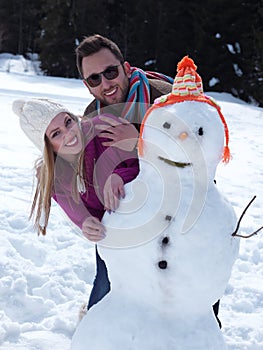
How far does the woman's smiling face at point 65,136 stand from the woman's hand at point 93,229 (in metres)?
0.27

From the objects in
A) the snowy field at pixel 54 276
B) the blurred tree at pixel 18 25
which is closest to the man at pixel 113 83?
the snowy field at pixel 54 276

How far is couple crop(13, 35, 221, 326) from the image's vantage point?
1.75 m

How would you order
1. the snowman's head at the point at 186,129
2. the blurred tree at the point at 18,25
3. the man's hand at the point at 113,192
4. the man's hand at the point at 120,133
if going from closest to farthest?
the snowman's head at the point at 186,129, the man's hand at the point at 113,192, the man's hand at the point at 120,133, the blurred tree at the point at 18,25

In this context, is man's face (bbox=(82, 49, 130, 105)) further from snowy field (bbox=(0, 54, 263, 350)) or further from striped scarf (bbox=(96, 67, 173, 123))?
snowy field (bbox=(0, 54, 263, 350))

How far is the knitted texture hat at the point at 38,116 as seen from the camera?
184cm

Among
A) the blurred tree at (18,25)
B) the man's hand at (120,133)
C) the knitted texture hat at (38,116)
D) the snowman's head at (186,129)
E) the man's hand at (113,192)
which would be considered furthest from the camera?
the blurred tree at (18,25)

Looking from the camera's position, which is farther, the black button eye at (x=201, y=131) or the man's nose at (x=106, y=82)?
the man's nose at (x=106, y=82)

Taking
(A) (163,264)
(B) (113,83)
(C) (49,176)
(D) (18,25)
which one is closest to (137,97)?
(B) (113,83)

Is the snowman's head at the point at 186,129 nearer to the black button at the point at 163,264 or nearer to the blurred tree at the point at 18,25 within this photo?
the black button at the point at 163,264

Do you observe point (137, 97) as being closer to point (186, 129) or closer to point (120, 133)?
point (120, 133)

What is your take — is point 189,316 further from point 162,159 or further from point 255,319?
point 255,319

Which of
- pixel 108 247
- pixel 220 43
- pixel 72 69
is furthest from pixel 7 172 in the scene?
pixel 72 69

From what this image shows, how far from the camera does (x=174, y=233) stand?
4.85ft

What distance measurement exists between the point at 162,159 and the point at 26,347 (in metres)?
1.34
